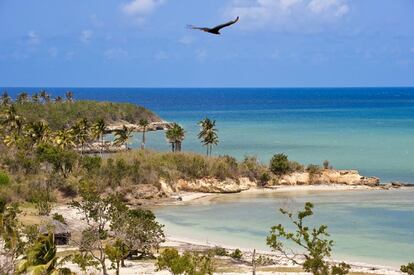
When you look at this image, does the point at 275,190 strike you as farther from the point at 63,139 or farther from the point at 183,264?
the point at 183,264

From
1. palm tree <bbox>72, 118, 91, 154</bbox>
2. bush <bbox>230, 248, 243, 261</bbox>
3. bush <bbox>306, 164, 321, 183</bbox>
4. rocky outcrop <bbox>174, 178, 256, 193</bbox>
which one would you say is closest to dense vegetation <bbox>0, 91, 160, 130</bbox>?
palm tree <bbox>72, 118, 91, 154</bbox>

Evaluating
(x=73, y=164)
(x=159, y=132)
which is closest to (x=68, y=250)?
A: (x=73, y=164)

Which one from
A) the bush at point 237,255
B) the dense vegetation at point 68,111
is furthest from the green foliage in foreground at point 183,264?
the dense vegetation at point 68,111

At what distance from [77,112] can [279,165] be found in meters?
69.2

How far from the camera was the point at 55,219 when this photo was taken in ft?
162

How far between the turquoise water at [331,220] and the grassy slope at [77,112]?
64618 millimetres

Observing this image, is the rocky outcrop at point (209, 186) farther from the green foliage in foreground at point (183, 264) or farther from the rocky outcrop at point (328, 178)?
the green foliage in foreground at point (183, 264)

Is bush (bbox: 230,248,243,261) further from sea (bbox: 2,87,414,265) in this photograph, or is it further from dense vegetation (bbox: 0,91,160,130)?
dense vegetation (bbox: 0,91,160,130)

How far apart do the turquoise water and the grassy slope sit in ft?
212

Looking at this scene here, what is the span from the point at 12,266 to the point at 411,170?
74.8 meters

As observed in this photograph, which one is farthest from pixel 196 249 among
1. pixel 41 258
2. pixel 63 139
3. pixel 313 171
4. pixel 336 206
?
pixel 63 139

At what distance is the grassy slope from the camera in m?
131

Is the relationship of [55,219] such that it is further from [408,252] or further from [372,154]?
[372,154]

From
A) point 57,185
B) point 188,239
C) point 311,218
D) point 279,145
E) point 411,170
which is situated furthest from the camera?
point 279,145
